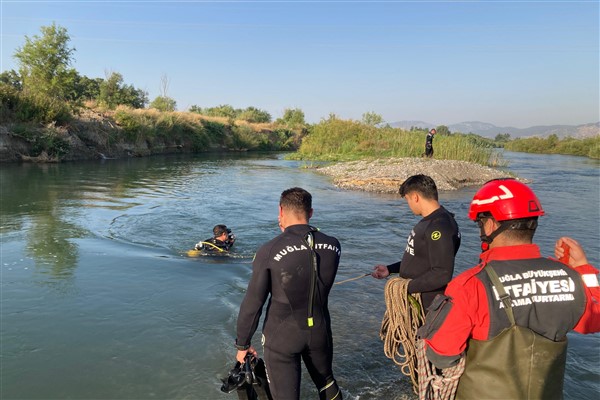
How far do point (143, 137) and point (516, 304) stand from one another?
39.5 meters

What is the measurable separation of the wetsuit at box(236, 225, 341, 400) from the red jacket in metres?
1.05

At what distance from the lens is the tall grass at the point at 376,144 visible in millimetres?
27312

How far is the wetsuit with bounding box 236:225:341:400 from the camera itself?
2.88m

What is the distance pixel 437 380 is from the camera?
218 centimetres

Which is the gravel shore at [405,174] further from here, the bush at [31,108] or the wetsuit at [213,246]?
the bush at [31,108]

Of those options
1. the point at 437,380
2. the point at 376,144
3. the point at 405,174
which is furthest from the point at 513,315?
the point at 376,144

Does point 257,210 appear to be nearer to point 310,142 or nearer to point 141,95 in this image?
point 310,142

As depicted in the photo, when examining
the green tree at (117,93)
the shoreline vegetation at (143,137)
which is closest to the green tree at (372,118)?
the shoreline vegetation at (143,137)

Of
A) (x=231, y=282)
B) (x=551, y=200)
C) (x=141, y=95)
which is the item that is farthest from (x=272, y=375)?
(x=141, y=95)

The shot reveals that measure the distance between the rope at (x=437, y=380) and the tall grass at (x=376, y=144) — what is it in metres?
25.5

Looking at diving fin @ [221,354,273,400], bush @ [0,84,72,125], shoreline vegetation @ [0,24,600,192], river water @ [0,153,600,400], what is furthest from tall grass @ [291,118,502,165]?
diving fin @ [221,354,273,400]

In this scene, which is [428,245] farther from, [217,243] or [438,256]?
[217,243]

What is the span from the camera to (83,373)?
4254mm

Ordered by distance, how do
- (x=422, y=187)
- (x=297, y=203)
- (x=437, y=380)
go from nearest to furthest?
(x=437, y=380)
(x=297, y=203)
(x=422, y=187)
